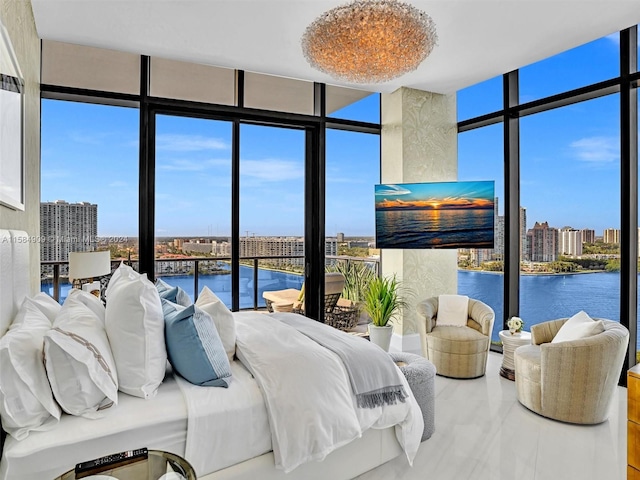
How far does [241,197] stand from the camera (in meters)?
4.56

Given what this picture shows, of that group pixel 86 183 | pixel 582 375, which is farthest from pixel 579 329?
pixel 86 183

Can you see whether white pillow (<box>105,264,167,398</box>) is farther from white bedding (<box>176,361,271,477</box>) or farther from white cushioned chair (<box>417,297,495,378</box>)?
white cushioned chair (<box>417,297,495,378</box>)

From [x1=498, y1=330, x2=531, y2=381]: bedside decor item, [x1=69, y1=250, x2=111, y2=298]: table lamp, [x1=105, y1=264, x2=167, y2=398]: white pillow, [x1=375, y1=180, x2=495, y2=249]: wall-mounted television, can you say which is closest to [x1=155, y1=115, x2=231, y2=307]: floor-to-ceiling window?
[x1=69, y1=250, x2=111, y2=298]: table lamp

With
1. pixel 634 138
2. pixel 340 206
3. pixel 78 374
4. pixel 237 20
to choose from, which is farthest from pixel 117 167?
pixel 634 138

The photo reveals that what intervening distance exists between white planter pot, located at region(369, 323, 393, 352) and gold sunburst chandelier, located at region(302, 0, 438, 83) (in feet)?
8.69

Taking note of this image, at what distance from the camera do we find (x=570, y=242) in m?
4.26

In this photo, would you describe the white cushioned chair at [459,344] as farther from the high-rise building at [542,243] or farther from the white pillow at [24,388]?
the white pillow at [24,388]

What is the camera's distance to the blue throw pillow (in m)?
2.00

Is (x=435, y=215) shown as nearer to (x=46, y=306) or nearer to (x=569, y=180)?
(x=569, y=180)

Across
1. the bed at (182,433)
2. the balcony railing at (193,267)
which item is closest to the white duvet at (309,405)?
the bed at (182,433)

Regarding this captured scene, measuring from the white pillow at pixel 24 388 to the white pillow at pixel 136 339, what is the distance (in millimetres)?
298

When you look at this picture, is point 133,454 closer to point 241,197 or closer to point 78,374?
point 78,374

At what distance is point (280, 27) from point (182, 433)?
307cm

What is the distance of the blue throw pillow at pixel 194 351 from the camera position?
6.57 ft
